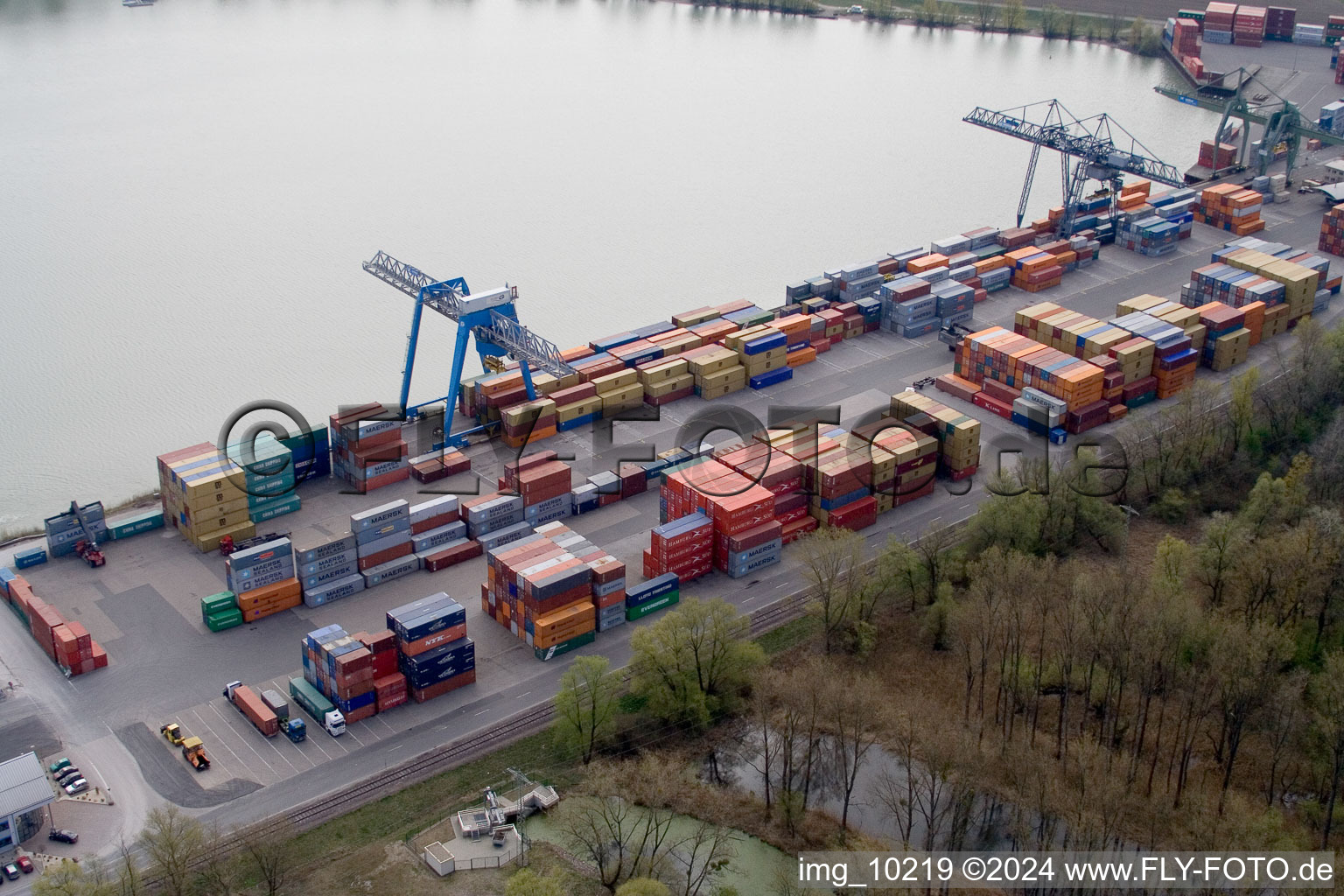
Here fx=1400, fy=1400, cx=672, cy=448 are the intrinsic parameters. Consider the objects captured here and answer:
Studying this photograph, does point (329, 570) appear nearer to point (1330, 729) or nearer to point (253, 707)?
point (253, 707)

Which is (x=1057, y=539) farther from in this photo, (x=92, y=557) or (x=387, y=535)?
(x=92, y=557)

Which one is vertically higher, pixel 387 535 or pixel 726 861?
pixel 387 535

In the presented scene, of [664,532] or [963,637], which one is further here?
[664,532]

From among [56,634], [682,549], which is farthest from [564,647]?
[56,634]

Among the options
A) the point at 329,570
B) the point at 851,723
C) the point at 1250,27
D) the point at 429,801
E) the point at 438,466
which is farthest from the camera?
the point at 1250,27

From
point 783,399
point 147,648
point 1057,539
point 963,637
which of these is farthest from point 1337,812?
point 147,648
